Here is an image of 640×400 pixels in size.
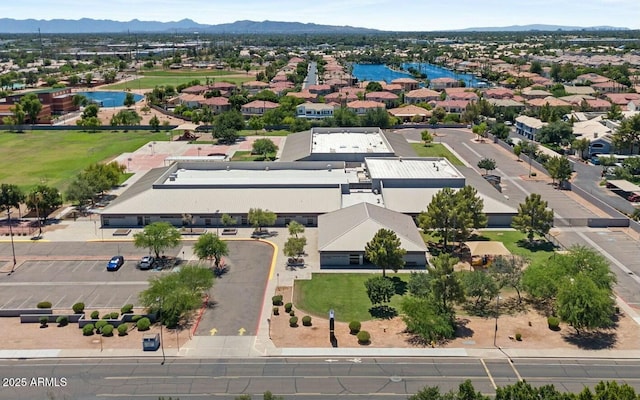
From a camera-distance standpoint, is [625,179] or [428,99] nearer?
[625,179]

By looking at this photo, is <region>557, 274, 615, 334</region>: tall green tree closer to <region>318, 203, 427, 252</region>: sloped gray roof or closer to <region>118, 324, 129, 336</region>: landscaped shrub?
<region>318, 203, 427, 252</region>: sloped gray roof

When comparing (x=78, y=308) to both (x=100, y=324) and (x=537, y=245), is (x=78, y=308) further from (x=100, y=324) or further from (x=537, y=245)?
(x=537, y=245)

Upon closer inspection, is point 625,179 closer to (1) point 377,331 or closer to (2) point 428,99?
(1) point 377,331

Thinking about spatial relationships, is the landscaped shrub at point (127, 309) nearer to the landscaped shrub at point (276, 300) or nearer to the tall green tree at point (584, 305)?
the landscaped shrub at point (276, 300)

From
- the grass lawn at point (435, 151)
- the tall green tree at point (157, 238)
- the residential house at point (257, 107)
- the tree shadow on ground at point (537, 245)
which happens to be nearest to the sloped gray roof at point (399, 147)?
the grass lawn at point (435, 151)

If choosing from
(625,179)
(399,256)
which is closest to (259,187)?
(399,256)
